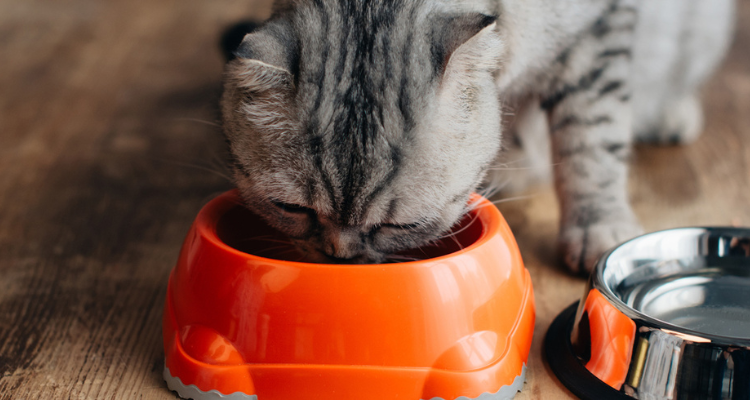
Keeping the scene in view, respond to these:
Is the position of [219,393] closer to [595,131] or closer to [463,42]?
[463,42]

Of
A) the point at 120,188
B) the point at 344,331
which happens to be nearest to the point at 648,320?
the point at 344,331

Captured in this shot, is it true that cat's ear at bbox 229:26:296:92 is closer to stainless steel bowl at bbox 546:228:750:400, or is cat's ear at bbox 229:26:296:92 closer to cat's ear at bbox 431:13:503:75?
cat's ear at bbox 431:13:503:75

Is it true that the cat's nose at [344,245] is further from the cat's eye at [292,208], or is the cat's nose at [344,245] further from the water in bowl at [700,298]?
the water in bowl at [700,298]

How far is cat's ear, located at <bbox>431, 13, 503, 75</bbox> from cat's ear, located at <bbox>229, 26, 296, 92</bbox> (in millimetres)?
223

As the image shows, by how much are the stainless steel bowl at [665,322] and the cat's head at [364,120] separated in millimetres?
277

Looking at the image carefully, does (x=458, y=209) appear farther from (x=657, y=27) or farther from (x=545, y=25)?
(x=657, y=27)

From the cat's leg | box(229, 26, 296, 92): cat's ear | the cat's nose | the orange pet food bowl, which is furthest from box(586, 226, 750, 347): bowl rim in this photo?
box(229, 26, 296, 92): cat's ear

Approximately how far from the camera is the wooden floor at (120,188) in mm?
1158

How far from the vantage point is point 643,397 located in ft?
3.12

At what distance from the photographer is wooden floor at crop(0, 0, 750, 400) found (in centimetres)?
116

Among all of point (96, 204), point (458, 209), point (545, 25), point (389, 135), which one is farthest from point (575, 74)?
point (96, 204)

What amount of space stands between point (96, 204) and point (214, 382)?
3.08ft

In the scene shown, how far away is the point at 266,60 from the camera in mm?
992

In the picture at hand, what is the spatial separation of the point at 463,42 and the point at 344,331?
451 mm
